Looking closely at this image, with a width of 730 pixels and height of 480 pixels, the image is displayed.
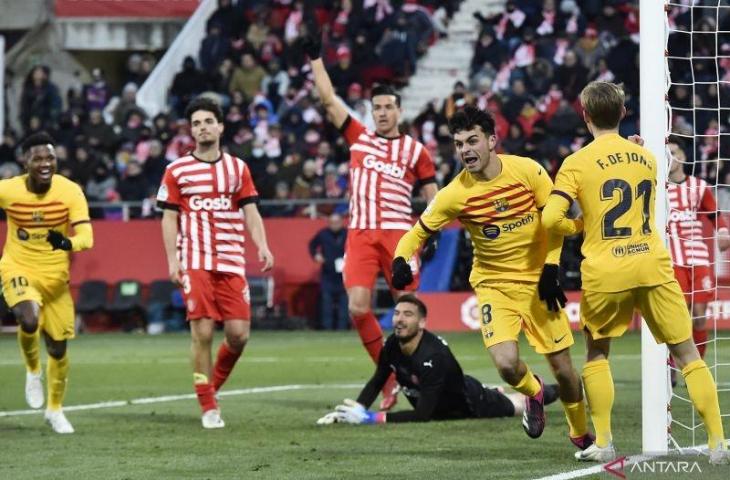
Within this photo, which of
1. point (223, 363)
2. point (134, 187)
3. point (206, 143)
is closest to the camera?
point (206, 143)

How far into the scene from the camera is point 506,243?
8.78 m

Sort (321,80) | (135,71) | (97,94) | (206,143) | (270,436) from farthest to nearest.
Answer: (135,71) → (97,94) → (321,80) → (206,143) → (270,436)

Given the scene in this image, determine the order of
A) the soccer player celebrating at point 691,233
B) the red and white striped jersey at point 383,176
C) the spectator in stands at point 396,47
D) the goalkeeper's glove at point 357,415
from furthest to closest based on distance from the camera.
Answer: the spectator in stands at point 396,47 → the soccer player celebrating at point 691,233 → the red and white striped jersey at point 383,176 → the goalkeeper's glove at point 357,415

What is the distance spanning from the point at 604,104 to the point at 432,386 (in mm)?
3443

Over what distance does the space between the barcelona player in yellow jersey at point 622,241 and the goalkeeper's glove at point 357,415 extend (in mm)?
3103

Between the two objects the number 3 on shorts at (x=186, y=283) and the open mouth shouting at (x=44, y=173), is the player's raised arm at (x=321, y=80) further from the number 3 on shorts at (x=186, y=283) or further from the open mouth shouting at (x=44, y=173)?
the open mouth shouting at (x=44, y=173)

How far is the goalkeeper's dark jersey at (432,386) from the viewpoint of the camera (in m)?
10.9

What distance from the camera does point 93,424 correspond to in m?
11.3

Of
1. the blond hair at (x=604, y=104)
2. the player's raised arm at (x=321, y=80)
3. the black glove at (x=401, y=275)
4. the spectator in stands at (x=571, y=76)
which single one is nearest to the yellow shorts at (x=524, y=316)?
the black glove at (x=401, y=275)

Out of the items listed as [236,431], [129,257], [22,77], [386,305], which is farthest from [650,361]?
[22,77]

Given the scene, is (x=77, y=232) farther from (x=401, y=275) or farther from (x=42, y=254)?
(x=401, y=275)

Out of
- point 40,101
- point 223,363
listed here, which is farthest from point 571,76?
point 223,363

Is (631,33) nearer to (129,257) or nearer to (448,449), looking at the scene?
(129,257)

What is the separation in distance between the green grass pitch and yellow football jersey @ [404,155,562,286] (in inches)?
44.2
